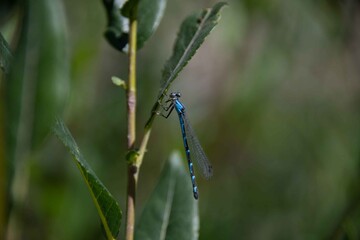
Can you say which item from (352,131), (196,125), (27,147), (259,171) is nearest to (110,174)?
(196,125)

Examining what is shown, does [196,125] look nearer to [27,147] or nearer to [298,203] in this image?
[298,203]

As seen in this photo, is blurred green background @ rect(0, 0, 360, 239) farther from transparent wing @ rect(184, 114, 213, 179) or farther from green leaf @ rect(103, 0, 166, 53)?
green leaf @ rect(103, 0, 166, 53)

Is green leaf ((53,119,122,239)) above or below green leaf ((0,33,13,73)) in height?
below

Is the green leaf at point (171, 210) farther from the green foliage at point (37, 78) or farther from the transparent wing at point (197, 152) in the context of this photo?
the transparent wing at point (197, 152)

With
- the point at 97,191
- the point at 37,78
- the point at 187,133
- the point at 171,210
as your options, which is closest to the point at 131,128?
the point at 97,191

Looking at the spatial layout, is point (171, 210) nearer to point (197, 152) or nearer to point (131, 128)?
point (131, 128)

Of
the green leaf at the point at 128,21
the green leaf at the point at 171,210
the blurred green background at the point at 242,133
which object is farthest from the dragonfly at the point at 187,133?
the green leaf at the point at 128,21

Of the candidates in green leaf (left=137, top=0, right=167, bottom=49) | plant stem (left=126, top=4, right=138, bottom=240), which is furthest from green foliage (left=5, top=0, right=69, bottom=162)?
green leaf (left=137, top=0, right=167, bottom=49)
